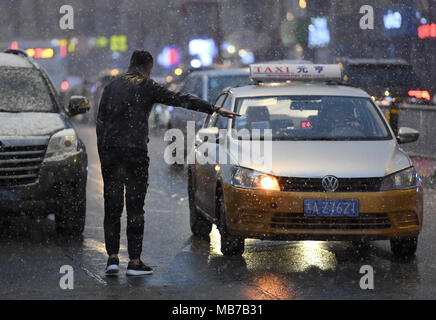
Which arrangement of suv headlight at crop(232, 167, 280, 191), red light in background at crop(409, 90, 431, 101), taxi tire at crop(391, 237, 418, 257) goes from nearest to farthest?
suv headlight at crop(232, 167, 280, 191) → taxi tire at crop(391, 237, 418, 257) → red light in background at crop(409, 90, 431, 101)

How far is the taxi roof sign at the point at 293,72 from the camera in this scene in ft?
37.0

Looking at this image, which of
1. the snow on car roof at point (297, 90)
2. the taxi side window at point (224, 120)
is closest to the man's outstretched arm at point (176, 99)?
the taxi side window at point (224, 120)

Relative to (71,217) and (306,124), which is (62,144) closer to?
(71,217)

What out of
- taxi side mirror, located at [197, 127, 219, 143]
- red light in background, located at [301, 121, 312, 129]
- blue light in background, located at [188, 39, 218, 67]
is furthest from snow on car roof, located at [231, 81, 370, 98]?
blue light in background, located at [188, 39, 218, 67]

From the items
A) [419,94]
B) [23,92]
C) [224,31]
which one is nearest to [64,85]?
[419,94]

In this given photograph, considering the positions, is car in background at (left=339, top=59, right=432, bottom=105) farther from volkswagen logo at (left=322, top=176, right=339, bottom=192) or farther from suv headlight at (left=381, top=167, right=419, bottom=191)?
volkswagen logo at (left=322, top=176, right=339, bottom=192)

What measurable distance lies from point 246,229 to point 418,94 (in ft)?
62.6

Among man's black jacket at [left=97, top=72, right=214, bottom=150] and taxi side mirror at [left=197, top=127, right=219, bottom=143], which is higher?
man's black jacket at [left=97, top=72, right=214, bottom=150]

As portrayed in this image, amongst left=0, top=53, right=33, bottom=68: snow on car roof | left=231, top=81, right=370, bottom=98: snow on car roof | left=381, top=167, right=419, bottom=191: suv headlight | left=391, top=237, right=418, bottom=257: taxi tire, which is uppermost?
left=0, top=53, right=33, bottom=68: snow on car roof

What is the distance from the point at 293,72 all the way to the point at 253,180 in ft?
8.28

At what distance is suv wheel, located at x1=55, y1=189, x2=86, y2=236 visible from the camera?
35.6 feet

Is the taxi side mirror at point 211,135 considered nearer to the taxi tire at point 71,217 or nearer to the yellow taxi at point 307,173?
the yellow taxi at point 307,173

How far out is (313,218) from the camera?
352 inches

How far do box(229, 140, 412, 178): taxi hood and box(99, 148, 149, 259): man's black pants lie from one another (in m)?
1.11
